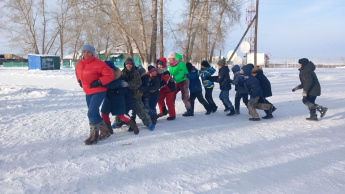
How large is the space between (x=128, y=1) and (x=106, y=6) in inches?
50.2

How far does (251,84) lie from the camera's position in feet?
19.8

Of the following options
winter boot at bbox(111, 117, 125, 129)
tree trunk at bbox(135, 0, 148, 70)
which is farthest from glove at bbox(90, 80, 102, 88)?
tree trunk at bbox(135, 0, 148, 70)

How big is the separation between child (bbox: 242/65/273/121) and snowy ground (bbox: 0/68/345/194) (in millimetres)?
258


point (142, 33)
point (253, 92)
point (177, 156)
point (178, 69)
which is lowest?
point (177, 156)

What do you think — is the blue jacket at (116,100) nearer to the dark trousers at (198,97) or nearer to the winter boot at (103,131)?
the winter boot at (103,131)

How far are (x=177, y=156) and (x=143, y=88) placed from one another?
1786 mm

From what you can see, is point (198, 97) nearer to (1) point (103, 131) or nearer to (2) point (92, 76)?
(1) point (103, 131)

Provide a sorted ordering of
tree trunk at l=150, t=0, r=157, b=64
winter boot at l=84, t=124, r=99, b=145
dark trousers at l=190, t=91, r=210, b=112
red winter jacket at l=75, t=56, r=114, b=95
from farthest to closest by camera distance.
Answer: tree trunk at l=150, t=0, r=157, b=64 < dark trousers at l=190, t=91, r=210, b=112 < winter boot at l=84, t=124, r=99, b=145 < red winter jacket at l=75, t=56, r=114, b=95

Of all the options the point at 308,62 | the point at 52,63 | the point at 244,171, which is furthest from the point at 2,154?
the point at 52,63

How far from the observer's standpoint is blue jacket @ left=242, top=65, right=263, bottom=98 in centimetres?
599

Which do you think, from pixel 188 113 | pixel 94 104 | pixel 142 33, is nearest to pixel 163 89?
pixel 188 113

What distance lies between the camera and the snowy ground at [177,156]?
9.45ft

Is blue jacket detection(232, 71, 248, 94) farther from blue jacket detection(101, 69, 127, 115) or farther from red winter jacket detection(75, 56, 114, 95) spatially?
red winter jacket detection(75, 56, 114, 95)

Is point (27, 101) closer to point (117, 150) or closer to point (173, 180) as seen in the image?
point (117, 150)
